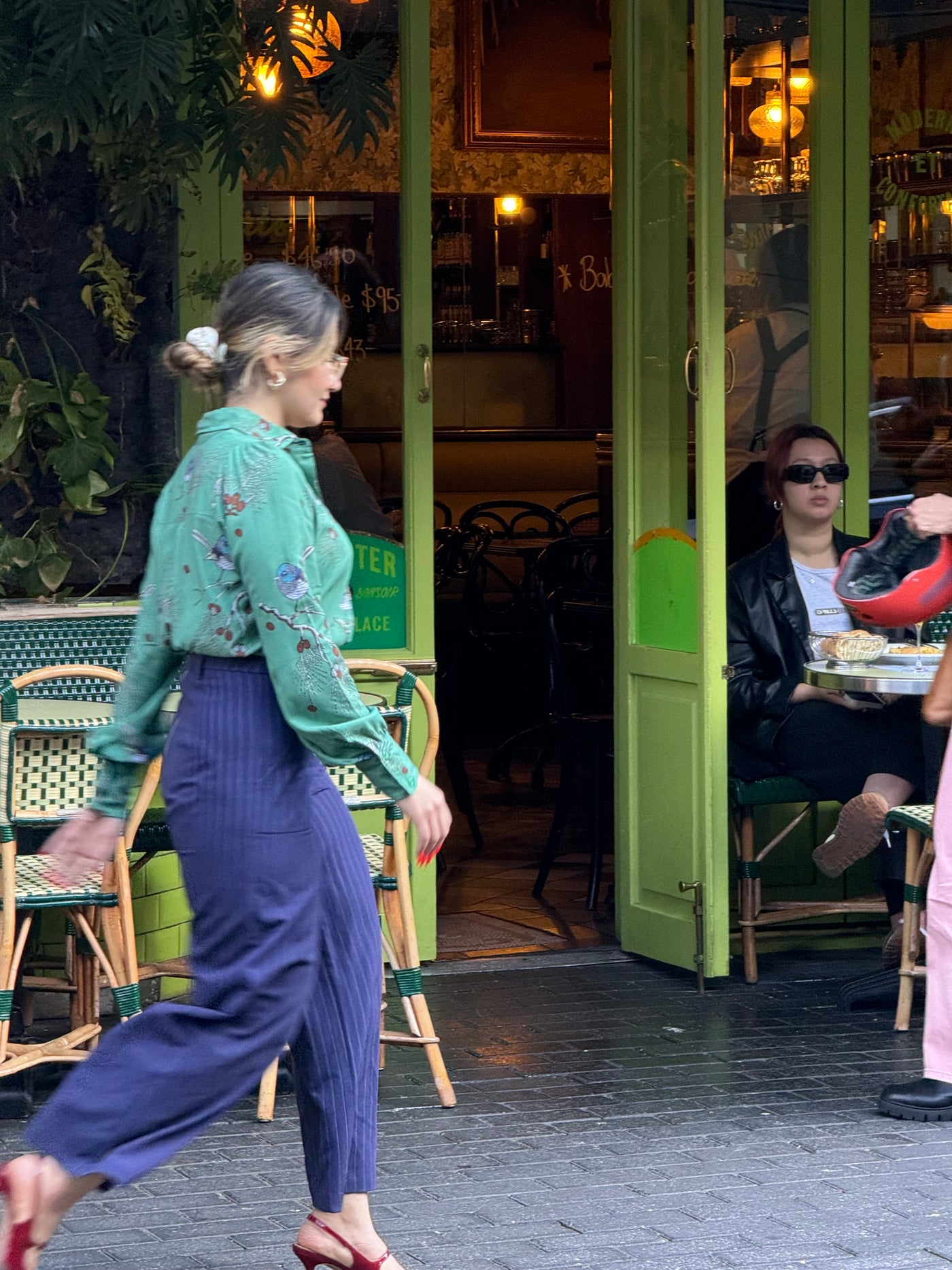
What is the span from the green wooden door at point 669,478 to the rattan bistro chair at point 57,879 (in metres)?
1.75

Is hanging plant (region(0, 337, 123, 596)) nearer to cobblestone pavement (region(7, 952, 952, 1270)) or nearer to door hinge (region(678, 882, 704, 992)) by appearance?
cobblestone pavement (region(7, 952, 952, 1270))

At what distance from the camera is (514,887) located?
7113 millimetres

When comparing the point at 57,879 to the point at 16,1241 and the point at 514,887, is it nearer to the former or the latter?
the point at 16,1241

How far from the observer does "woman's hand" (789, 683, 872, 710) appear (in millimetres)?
5730

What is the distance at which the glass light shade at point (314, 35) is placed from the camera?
19.1 feet

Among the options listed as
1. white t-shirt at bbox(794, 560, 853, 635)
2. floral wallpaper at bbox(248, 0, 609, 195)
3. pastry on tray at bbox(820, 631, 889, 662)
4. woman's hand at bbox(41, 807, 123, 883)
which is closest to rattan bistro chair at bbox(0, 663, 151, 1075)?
woman's hand at bbox(41, 807, 123, 883)

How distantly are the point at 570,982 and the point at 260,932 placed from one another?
9.48 feet

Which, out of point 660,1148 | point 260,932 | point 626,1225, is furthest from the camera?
point 660,1148

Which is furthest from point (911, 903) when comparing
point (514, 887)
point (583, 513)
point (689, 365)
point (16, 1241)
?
point (583, 513)

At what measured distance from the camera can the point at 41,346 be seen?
227 inches

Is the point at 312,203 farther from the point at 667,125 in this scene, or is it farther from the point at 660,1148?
the point at 660,1148

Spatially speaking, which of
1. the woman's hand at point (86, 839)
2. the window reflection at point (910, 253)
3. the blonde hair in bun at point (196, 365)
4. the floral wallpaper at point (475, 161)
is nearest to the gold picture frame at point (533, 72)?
the floral wallpaper at point (475, 161)

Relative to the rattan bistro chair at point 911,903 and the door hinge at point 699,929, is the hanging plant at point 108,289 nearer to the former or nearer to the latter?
the door hinge at point 699,929

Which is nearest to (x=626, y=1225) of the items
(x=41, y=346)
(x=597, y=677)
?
(x=41, y=346)
